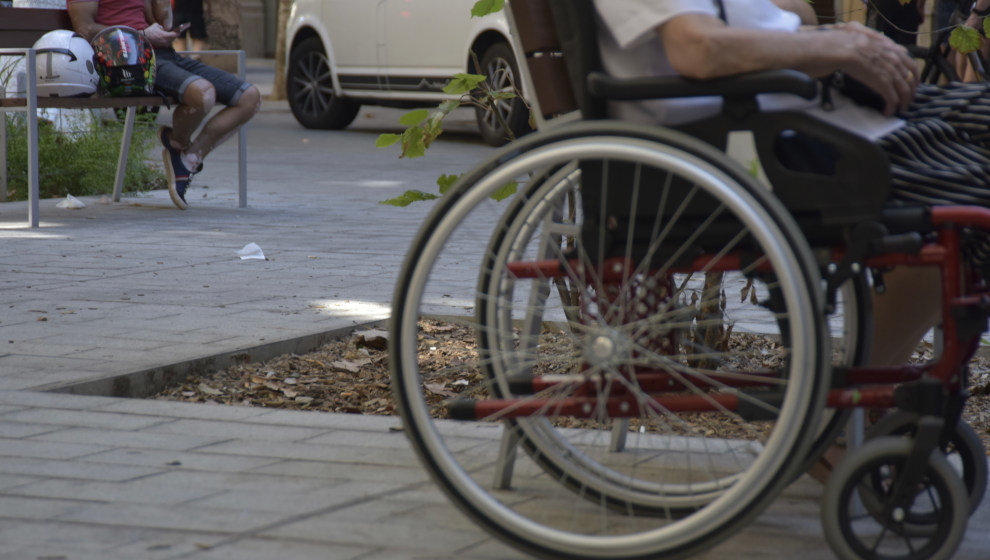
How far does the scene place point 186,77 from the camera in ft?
25.3

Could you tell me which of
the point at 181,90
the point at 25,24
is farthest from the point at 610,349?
the point at 25,24

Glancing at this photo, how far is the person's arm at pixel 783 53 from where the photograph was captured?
2.13 meters

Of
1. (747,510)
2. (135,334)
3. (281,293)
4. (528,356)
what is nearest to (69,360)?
(135,334)

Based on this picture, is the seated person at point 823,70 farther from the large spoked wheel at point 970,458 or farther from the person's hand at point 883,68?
the large spoked wheel at point 970,458

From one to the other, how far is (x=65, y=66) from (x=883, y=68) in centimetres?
581

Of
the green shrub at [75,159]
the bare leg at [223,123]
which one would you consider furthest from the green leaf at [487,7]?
the green shrub at [75,159]

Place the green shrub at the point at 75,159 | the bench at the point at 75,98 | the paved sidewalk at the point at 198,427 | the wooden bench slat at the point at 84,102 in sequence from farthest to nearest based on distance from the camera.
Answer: the green shrub at the point at 75,159
the bench at the point at 75,98
the wooden bench slat at the point at 84,102
the paved sidewalk at the point at 198,427

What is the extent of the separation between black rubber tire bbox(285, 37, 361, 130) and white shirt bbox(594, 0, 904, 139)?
465 inches

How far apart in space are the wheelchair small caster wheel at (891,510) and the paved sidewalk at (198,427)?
0.14 metres

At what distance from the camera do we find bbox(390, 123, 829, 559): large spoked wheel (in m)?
2.04

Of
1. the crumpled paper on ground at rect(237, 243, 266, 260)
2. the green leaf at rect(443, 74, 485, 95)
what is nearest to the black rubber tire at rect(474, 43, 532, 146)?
the crumpled paper on ground at rect(237, 243, 266, 260)

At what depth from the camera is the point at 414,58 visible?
12820mm

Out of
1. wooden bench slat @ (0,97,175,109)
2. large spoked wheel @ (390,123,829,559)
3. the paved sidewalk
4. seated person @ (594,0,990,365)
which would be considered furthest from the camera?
wooden bench slat @ (0,97,175,109)

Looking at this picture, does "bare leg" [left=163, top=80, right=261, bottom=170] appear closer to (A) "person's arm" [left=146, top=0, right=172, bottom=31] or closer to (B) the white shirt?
(A) "person's arm" [left=146, top=0, right=172, bottom=31]
